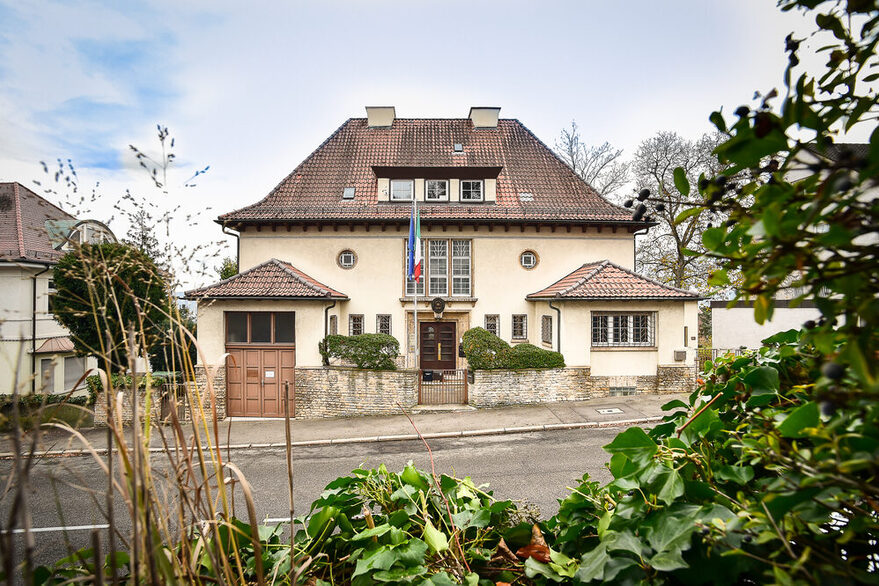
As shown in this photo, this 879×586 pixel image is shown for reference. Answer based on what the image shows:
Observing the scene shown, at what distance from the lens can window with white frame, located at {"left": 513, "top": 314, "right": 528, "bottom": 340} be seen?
17.8 m

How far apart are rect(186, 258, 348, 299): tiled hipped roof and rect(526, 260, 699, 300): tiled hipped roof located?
24.0 feet

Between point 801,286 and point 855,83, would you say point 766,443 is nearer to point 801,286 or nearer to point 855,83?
point 801,286

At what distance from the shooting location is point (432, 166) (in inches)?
718

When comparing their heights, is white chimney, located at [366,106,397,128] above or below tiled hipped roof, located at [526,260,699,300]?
Answer: above

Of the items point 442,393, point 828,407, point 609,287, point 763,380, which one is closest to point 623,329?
point 609,287

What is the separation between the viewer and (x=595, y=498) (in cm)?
162

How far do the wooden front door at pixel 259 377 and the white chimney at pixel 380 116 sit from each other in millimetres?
11366

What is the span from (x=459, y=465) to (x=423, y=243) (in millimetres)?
9936

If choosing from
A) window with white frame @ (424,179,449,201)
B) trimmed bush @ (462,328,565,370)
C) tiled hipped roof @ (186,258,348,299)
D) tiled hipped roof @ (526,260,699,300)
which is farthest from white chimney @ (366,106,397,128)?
trimmed bush @ (462,328,565,370)

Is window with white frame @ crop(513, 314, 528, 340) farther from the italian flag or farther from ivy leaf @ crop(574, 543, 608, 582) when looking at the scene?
ivy leaf @ crop(574, 543, 608, 582)

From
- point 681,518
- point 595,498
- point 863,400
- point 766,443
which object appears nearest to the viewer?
point 863,400

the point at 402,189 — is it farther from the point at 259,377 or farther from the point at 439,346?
the point at 259,377

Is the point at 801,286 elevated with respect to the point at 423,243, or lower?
lower

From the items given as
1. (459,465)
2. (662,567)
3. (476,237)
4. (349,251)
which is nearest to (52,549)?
(459,465)
